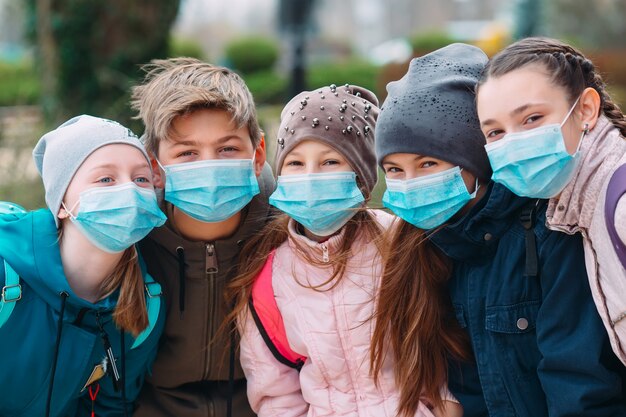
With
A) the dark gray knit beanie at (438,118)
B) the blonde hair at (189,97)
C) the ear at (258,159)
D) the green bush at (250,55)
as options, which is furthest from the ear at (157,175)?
the green bush at (250,55)

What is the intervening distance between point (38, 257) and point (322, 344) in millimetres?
1170

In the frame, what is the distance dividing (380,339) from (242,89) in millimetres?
1238

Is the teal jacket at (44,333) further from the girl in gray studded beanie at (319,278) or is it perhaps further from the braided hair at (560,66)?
the braided hair at (560,66)

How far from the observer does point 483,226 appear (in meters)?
2.70

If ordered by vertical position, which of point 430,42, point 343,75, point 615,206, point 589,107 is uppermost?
point 589,107

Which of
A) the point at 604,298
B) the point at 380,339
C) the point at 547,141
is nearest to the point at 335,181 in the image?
the point at 380,339

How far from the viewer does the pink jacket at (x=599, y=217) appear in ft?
7.55

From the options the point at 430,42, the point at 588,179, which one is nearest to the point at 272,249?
the point at 588,179

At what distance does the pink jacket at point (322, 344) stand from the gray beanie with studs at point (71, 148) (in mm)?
833

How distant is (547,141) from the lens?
2.42m

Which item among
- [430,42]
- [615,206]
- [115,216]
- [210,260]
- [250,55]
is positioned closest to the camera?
[615,206]

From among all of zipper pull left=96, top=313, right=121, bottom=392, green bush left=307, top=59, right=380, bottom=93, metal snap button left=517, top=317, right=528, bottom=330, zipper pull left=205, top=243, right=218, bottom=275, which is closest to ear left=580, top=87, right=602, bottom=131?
metal snap button left=517, top=317, right=528, bottom=330

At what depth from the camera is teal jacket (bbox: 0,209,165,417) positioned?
2.81 m

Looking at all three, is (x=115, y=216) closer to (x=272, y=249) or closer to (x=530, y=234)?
(x=272, y=249)
